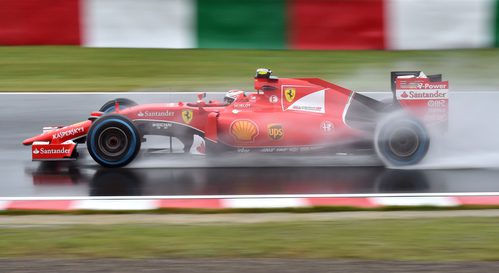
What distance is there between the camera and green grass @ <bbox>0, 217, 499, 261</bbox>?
218 inches

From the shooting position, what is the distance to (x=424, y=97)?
9.09 m

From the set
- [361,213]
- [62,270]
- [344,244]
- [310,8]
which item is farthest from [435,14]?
[62,270]

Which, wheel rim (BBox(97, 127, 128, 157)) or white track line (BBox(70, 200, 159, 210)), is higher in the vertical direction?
wheel rim (BBox(97, 127, 128, 157))

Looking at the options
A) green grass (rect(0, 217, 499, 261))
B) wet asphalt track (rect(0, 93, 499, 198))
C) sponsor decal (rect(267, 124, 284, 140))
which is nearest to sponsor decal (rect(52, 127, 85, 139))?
wet asphalt track (rect(0, 93, 499, 198))

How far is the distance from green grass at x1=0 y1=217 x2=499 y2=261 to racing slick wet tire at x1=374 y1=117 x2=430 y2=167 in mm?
2330

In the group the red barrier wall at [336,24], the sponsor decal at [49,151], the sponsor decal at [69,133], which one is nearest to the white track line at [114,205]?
the sponsor decal at [49,151]

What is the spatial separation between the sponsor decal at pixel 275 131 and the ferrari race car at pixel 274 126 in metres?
0.01

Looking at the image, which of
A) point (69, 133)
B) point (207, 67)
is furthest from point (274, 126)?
point (207, 67)

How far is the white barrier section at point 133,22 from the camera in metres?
12.9

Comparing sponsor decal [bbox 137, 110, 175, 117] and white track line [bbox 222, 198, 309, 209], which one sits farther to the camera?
sponsor decal [bbox 137, 110, 175, 117]

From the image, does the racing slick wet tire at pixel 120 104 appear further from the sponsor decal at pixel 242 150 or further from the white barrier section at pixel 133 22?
the white barrier section at pixel 133 22

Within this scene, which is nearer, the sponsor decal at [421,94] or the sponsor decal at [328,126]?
the sponsor decal at [328,126]

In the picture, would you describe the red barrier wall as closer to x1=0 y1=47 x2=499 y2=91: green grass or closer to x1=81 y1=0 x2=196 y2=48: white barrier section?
x1=0 y1=47 x2=499 y2=91: green grass

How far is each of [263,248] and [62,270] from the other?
131cm
